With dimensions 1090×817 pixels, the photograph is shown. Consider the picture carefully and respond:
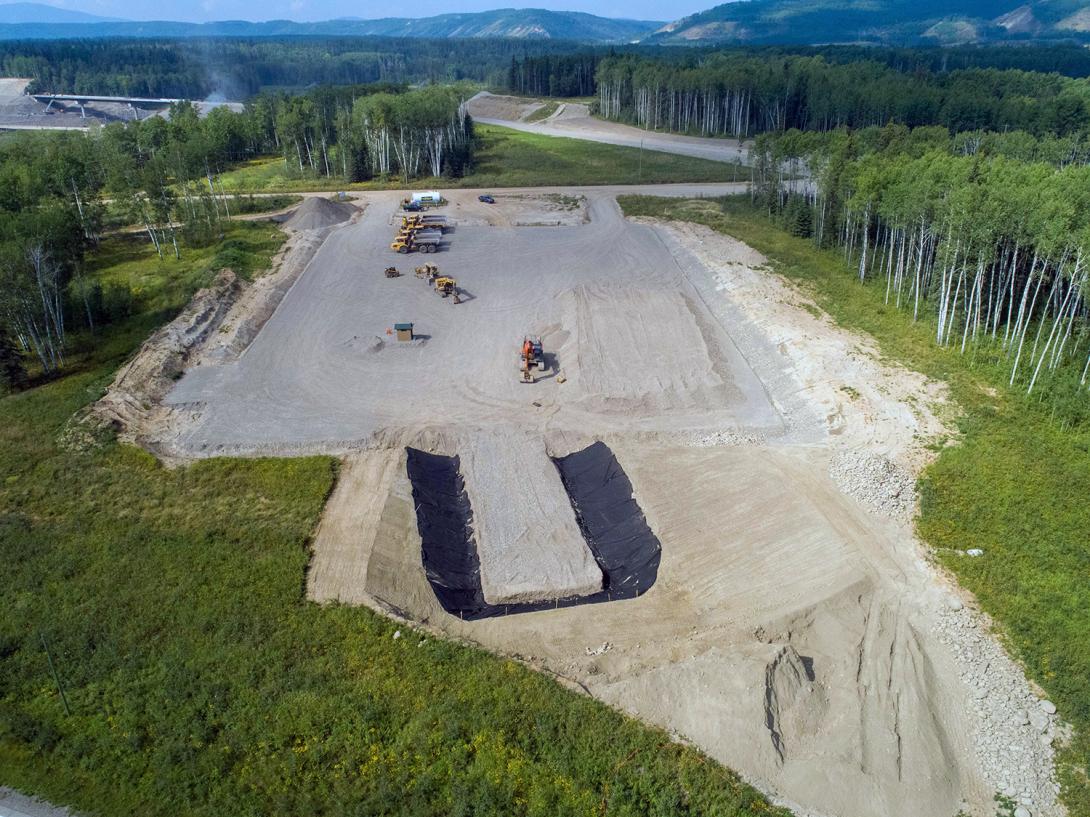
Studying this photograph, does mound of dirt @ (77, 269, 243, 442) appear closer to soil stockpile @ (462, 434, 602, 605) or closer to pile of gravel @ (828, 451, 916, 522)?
soil stockpile @ (462, 434, 602, 605)

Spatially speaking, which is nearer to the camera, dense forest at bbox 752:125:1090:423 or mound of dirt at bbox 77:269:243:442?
mound of dirt at bbox 77:269:243:442

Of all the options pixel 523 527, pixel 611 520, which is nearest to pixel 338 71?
pixel 523 527

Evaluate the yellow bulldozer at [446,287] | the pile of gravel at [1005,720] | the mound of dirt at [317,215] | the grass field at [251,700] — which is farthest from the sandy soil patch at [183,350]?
the pile of gravel at [1005,720]

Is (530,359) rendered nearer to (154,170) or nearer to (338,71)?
(154,170)

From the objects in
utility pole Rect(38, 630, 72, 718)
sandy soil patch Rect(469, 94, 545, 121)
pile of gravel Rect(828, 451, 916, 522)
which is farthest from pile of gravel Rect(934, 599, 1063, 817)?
sandy soil patch Rect(469, 94, 545, 121)

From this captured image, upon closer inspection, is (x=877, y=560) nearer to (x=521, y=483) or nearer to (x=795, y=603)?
(x=795, y=603)

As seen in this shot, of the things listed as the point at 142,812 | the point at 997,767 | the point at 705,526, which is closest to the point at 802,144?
the point at 705,526
